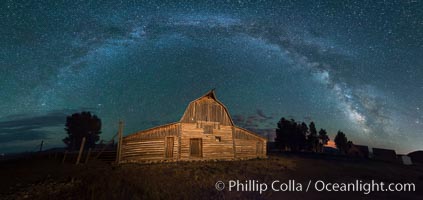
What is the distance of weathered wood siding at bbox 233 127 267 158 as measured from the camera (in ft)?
74.0

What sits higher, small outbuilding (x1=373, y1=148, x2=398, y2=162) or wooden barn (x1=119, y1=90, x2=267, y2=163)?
wooden barn (x1=119, y1=90, x2=267, y2=163)

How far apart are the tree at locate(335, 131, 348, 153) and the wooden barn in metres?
48.7

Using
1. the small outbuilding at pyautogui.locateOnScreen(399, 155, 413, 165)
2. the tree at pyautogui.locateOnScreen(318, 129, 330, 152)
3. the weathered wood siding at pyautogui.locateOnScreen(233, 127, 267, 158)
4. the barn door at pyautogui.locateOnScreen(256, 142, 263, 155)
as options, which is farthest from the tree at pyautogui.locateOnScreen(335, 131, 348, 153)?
the barn door at pyautogui.locateOnScreen(256, 142, 263, 155)

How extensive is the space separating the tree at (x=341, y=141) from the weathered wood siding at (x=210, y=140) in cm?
5425

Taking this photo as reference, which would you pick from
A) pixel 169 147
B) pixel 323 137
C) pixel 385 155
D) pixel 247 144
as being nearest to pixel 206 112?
pixel 169 147

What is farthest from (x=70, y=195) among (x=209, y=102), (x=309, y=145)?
(x=309, y=145)

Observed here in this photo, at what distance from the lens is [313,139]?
57719mm

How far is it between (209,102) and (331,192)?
48.8 ft

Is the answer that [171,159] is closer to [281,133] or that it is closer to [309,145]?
[281,133]

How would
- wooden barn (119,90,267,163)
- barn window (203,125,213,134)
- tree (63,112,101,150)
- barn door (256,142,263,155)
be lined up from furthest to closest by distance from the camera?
tree (63,112,101,150) < barn door (256,142,263,155) < barn window (203,125,213,134) < wooden barn (119,90,267,163)

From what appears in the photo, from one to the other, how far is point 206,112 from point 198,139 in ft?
11.1

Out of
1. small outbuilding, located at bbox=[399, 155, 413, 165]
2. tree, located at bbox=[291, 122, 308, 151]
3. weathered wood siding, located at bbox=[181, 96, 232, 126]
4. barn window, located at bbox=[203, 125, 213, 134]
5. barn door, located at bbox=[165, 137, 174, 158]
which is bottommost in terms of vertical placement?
small outbuilding, located at bbox=[399, 155, 413, 165]

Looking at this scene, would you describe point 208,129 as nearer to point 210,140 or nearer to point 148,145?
point 210,140

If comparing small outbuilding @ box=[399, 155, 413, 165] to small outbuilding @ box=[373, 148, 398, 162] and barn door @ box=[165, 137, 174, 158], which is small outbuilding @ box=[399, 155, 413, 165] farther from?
barn door @ box=[165, 137, 174, 158]
